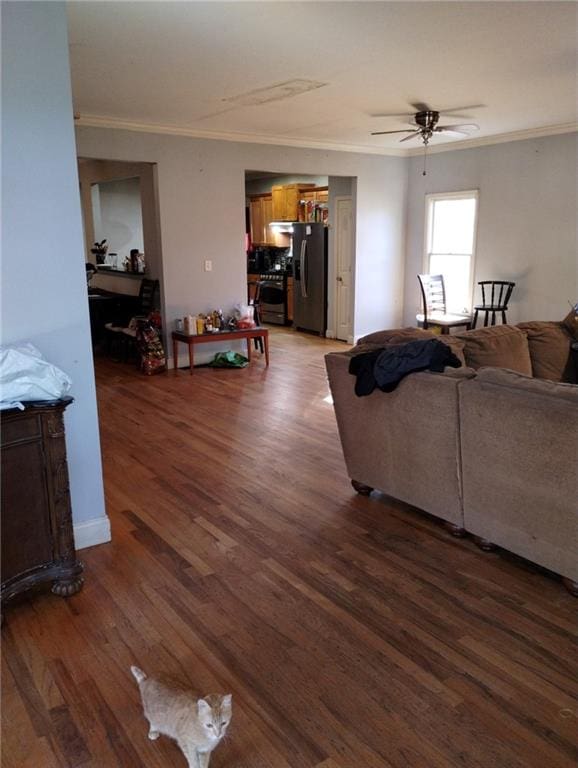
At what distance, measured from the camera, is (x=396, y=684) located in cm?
206

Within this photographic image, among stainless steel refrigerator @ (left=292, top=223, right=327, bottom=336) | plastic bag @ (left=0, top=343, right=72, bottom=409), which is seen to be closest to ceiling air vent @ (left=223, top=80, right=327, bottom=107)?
plastic bag @ (left=0, top=343, right=72, bottom=409)

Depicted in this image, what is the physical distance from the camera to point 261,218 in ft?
35.6

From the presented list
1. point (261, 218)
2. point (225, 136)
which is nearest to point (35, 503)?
point (225, 136)

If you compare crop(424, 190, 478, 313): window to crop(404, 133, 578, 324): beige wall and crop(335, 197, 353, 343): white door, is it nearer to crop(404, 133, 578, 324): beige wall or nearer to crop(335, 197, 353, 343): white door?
crop(404, 133, 578, 324): beige wall

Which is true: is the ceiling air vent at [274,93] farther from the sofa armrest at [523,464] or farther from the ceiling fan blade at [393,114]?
the sofa armrest at [523,464]

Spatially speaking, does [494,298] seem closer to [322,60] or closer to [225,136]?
[225,136]

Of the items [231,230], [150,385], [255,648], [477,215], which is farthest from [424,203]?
[255,648]

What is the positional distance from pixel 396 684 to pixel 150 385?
4.70m

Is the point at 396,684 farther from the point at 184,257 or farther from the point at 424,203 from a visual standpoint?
the point at 424,203

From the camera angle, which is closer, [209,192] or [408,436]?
[408,436]

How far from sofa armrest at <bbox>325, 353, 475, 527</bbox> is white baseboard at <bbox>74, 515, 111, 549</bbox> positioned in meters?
1.45

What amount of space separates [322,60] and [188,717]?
3.87 metres

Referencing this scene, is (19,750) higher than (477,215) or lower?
lower

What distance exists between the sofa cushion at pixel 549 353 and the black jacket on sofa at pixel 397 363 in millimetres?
1597
